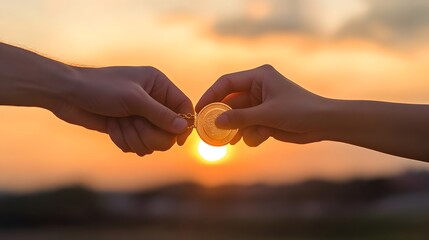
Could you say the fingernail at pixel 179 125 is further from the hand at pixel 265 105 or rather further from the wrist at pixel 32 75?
the wrist at pixel 32 75

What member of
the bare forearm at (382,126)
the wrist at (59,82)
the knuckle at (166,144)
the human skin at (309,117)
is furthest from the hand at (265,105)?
the wrist at (59,82)

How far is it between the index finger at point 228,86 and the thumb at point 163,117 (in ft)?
0.68

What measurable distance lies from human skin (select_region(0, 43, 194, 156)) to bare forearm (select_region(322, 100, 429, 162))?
0.94 m

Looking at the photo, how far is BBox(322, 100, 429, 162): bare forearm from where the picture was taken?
6.36 metres

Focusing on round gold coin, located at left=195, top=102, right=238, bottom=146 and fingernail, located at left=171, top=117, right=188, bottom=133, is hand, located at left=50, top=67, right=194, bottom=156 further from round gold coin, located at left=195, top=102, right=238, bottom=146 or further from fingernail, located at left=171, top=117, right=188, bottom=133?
round gold coin, located at left=195, top=102, right=238, bottom=146

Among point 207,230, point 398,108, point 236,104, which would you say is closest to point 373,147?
point 398,108

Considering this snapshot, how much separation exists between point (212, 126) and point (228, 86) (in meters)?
0.36

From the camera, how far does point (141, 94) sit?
244 inches

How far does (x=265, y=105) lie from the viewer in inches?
246

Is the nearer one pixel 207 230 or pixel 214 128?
pixel 214 128

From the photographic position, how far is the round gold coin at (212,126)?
20.7 feet

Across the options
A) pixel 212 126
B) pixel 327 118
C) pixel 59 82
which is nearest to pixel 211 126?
pixel 212 126

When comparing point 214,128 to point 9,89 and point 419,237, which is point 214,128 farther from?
point 419,237

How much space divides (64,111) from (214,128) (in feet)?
3.15
